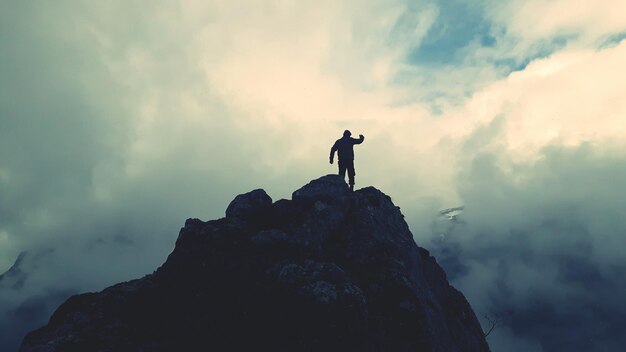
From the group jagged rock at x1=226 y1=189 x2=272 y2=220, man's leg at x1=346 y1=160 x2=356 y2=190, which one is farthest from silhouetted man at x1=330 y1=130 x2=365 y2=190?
jagged rock at x1=226 y1=189 x2=272 y2=220

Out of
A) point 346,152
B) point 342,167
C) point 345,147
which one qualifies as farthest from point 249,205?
point 345,147

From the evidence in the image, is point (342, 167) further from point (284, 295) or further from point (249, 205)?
point (284, 295)

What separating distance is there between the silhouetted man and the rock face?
4801 millimetres

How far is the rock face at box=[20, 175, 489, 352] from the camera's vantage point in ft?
66.2

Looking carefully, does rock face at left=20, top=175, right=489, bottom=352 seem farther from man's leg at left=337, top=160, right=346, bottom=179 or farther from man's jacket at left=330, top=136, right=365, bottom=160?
man's jacket at left=330, top=136, right=365, bottom=160

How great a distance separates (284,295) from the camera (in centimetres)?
2122

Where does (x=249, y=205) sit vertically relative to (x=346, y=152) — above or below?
below

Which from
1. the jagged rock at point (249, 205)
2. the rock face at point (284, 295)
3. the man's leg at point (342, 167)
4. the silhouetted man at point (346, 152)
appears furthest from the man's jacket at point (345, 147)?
the jagged rock at point (249, 205)

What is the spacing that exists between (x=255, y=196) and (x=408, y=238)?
12.1 m

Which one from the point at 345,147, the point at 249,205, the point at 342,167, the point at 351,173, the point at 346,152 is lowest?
the point at 249,205

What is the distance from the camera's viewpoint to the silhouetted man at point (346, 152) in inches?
1369

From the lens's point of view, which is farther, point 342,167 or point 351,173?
point 351,173

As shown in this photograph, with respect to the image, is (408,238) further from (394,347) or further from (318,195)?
(394,347)

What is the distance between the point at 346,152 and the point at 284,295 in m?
16.4
